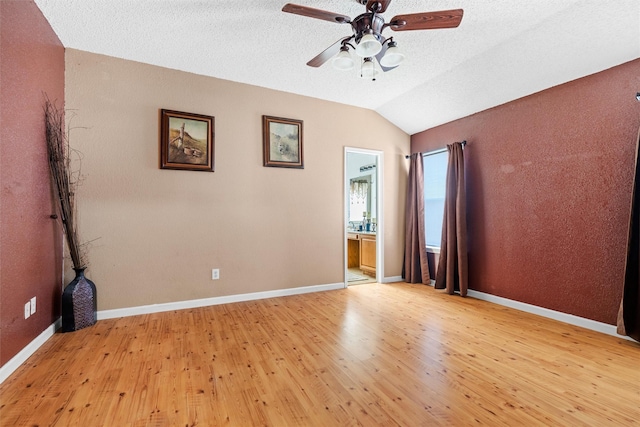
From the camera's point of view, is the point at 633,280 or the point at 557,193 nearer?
the point at 633,280

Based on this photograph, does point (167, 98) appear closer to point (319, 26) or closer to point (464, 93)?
point (319, 26)

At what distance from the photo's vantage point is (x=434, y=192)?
183 inches

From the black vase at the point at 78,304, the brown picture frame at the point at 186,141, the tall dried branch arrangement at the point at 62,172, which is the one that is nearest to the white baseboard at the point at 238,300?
the black vase at the point at 78,304

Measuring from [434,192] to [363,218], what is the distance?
246 centimetres

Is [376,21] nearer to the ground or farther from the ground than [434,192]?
farther from the ground

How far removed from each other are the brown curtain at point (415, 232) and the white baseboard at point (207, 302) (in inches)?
48.1

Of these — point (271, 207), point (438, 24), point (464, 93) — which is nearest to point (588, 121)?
point (464, 93)

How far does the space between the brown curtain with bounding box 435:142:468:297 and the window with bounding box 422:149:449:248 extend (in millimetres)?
256

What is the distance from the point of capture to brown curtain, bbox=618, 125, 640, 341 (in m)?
2.51

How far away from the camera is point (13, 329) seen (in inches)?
81.4

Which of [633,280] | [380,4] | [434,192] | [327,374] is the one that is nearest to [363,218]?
[434,192]

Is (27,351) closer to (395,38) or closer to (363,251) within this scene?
(395,38)

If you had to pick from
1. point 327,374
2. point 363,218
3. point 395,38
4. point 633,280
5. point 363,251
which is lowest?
point 327,374

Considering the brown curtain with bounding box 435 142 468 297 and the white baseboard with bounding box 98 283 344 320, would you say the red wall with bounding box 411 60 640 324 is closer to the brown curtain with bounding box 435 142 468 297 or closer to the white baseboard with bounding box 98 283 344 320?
the brown curtain with bounding box 435 142 468 297
